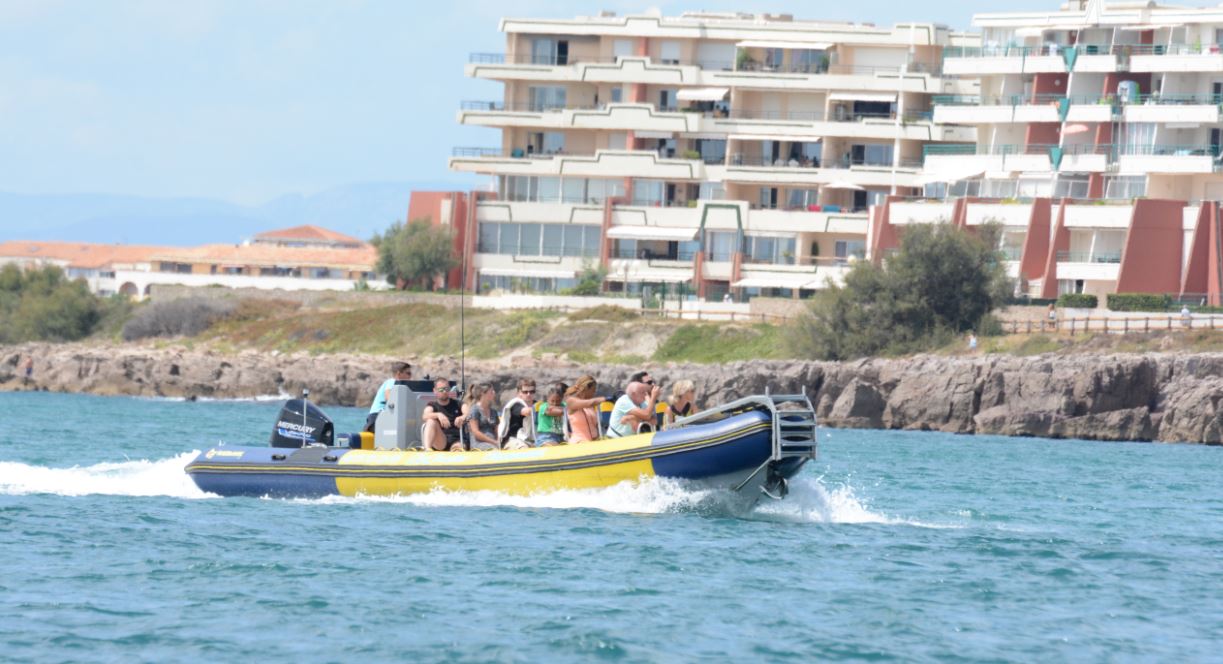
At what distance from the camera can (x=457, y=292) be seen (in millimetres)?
86938

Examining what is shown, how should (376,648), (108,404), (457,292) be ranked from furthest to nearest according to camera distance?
1. (457,292)
2. (108,404)
3. (376,648)

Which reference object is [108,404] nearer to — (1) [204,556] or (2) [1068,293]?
(2) [1068,293]

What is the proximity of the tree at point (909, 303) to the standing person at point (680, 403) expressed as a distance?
4031cm

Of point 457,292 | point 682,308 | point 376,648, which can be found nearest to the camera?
point 376,648

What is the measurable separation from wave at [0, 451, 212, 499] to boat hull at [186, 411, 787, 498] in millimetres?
1169

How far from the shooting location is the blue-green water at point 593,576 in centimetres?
1912

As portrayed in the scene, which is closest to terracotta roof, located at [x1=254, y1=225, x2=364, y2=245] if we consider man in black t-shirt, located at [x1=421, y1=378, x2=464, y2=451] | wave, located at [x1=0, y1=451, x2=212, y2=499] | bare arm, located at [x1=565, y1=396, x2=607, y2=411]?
wave, located at [x1=0, y1=451, x2=212, y2=499]

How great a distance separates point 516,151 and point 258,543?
67116 millimetres

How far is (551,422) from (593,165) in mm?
62408

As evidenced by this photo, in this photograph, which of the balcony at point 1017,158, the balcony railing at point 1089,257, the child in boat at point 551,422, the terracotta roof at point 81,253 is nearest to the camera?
the child in boat at point 551,422

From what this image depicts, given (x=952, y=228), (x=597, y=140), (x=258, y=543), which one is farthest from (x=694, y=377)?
(x=258, y=543)

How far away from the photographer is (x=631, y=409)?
26.5 metres

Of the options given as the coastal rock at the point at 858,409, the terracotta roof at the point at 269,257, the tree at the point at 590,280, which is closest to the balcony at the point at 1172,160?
the coastal rock at the point at 858,409

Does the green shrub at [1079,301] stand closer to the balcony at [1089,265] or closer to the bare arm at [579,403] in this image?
the balcony at [1089,265]
